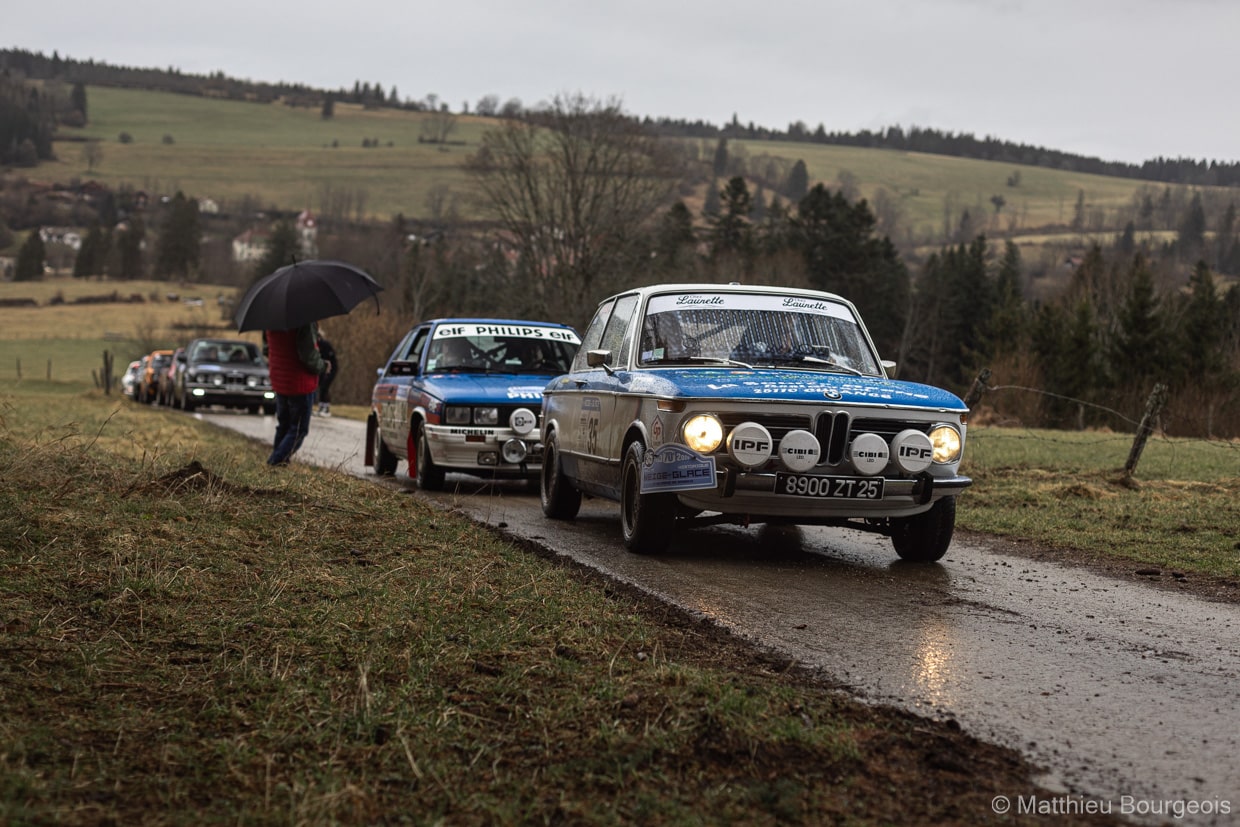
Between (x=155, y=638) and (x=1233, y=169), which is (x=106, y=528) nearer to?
(x=155, y=638)

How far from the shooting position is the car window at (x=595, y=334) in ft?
39.3

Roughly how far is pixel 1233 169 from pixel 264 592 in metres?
191

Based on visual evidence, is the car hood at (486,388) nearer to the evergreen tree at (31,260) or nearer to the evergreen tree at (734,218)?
the evergreen tree at (734,218)

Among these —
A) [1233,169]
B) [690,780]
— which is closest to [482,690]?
[690,780]

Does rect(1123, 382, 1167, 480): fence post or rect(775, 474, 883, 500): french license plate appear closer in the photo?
rect(775, 474, 883, 500): french license plate

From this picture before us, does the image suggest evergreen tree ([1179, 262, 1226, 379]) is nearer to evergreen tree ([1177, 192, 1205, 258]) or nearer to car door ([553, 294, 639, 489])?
car door ([553, 294, 639, 489])

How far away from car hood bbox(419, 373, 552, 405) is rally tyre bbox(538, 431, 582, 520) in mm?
2057

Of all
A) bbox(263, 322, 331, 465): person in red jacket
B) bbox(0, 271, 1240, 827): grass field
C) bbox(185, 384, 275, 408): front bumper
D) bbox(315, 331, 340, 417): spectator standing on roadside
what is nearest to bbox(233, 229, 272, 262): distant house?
bbox(185, 384, 275, 408): front bumper

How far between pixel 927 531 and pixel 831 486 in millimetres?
1154

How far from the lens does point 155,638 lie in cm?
591

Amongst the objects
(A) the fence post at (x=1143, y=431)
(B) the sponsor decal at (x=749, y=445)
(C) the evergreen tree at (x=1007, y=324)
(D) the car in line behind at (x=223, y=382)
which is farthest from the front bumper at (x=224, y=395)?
(C) the evergreen tree at (x=1007, y=324)

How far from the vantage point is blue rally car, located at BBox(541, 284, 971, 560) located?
9.02 m

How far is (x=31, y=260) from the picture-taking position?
5546 inches

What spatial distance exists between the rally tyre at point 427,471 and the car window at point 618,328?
11.6 feet
